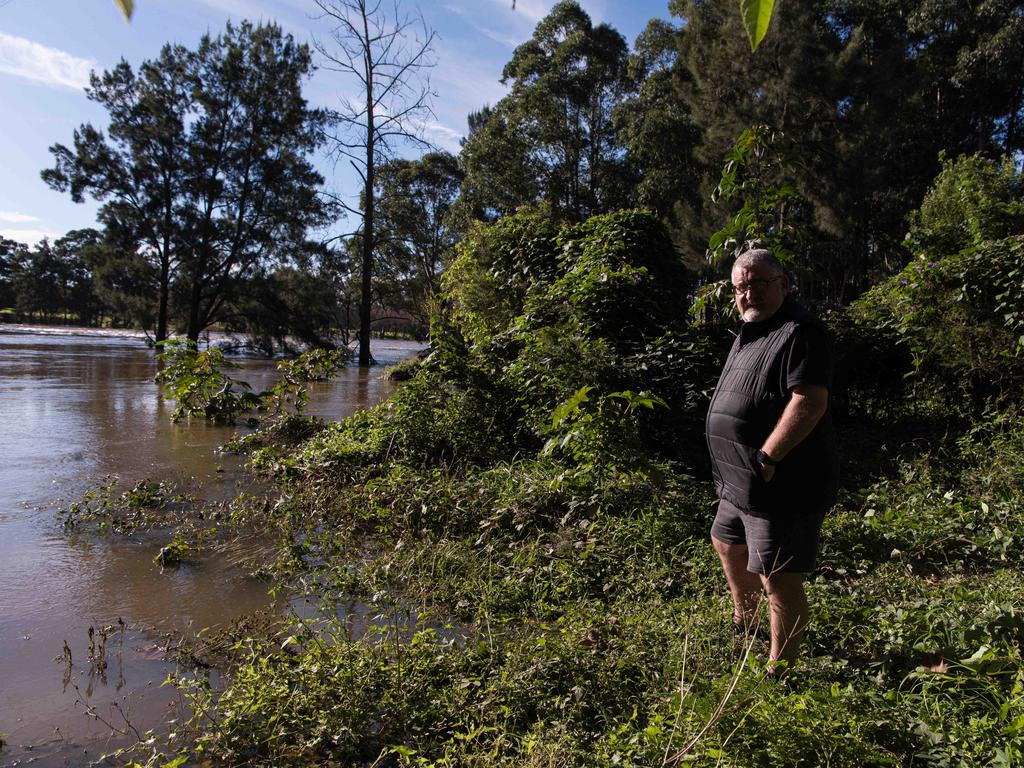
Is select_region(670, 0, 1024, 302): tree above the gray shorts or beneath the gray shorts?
above

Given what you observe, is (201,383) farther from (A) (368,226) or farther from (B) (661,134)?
(B) (661,134)

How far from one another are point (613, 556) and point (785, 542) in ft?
4.63

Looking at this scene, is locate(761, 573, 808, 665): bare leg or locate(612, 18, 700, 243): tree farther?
locate(612, 18, 700, 243): tree

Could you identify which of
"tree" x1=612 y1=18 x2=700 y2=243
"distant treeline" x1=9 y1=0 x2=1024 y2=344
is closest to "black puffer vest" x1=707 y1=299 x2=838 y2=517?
"distant treeline" x1=9 y1=0 x2=1024 y2=344

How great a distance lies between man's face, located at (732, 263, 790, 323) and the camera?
2.72 meters

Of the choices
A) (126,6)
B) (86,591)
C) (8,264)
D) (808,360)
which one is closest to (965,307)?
(808,360)

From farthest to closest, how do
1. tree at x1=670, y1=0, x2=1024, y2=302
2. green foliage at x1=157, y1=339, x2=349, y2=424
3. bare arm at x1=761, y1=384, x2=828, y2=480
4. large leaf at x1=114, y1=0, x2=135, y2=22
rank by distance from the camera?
1. tree at x1=670, y1=0, x2=1024, y2=302
2. green foliage at x1=157, y1=339, x2=349, y2=424
3. bare arm at x1=761, y1=384, x2=828, y2=480
4. large leaf at x1=114, y1=0, x2=135, y2=22

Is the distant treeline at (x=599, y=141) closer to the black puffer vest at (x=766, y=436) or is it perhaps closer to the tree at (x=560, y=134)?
the tree at (x=560, y=134)

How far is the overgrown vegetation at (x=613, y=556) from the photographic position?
2.21 meters

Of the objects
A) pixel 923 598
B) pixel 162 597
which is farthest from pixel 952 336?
pixel 162 597

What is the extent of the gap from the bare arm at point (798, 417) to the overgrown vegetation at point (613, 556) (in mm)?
744

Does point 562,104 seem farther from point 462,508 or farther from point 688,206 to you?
point 462,508

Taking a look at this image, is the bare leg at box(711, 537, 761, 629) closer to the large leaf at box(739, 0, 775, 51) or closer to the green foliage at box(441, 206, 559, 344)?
the large leaf at box(739, 0, 775, 51)

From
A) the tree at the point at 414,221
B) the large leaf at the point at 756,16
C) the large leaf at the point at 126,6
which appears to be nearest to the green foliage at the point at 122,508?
the large leaf at the point at 126,6
